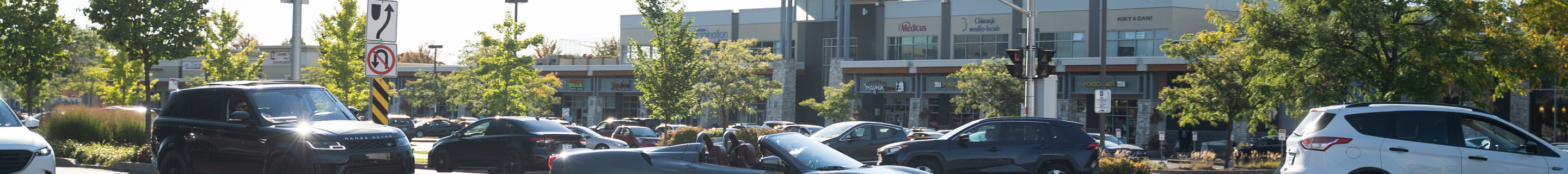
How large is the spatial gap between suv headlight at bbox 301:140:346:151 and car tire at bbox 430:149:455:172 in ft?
16.0

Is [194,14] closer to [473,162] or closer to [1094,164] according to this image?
[473,162]

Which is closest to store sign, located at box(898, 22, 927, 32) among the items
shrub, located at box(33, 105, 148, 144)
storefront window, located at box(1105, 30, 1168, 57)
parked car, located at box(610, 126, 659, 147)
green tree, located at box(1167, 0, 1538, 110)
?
storefront window, located at box(1105, 30, 1168, 57)

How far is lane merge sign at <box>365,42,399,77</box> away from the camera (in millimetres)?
12367

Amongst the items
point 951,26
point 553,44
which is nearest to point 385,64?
point 951,26

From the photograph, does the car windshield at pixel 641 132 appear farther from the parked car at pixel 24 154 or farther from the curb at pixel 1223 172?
the parked car at pixel 24 154

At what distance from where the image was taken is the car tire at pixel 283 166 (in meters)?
9.53

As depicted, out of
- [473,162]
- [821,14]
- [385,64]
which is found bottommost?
[473,162]

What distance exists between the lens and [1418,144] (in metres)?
9.77

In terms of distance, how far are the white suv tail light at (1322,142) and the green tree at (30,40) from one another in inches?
843

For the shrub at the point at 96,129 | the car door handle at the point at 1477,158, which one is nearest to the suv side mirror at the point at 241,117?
the shrub at the point at 96,129

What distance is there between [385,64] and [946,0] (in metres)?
39.9

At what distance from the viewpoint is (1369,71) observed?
1580 cm

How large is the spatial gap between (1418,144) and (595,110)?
53.3 metres

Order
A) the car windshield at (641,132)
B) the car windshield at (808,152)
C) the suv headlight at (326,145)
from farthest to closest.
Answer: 1. the car windshield at (641,132)
2. the suv headlight at (326,145)
3. the car windshield at (808,152)
